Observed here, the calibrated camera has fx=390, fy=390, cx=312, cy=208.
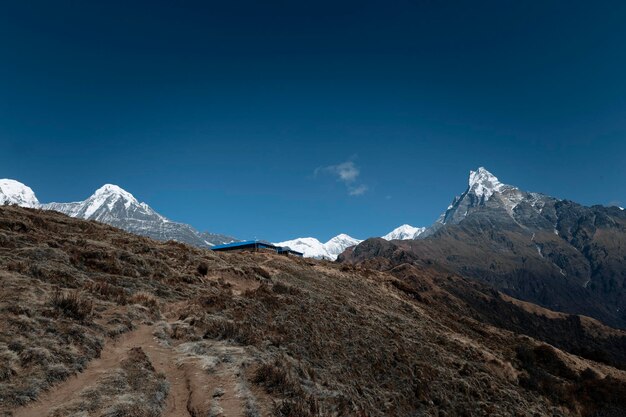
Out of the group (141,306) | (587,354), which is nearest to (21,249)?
(141,306)

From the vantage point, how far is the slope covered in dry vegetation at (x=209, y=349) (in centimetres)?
1188

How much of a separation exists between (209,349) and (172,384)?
10.0 ft

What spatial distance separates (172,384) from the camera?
13.3m

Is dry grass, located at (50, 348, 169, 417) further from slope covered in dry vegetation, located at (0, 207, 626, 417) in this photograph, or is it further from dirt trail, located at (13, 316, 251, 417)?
dirt trail, located at (13, 316, 251, 417)

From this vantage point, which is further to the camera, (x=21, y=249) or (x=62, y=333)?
(x=21, y=249)

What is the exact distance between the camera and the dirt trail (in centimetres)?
1085

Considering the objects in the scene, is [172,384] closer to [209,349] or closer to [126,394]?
[126,394]

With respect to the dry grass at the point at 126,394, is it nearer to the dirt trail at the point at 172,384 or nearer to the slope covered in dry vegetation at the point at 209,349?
the slope covered in dry vegetation at the point at 209,349

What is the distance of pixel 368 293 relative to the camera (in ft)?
154

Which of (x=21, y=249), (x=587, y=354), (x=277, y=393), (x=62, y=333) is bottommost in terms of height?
(x=587, y=354)

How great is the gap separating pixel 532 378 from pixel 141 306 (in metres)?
31.9

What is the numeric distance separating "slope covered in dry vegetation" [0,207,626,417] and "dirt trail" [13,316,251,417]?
5 cm

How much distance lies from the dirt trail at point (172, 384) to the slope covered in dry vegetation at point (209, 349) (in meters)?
0.05

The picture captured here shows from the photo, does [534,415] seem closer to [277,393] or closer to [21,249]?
[277,393]
